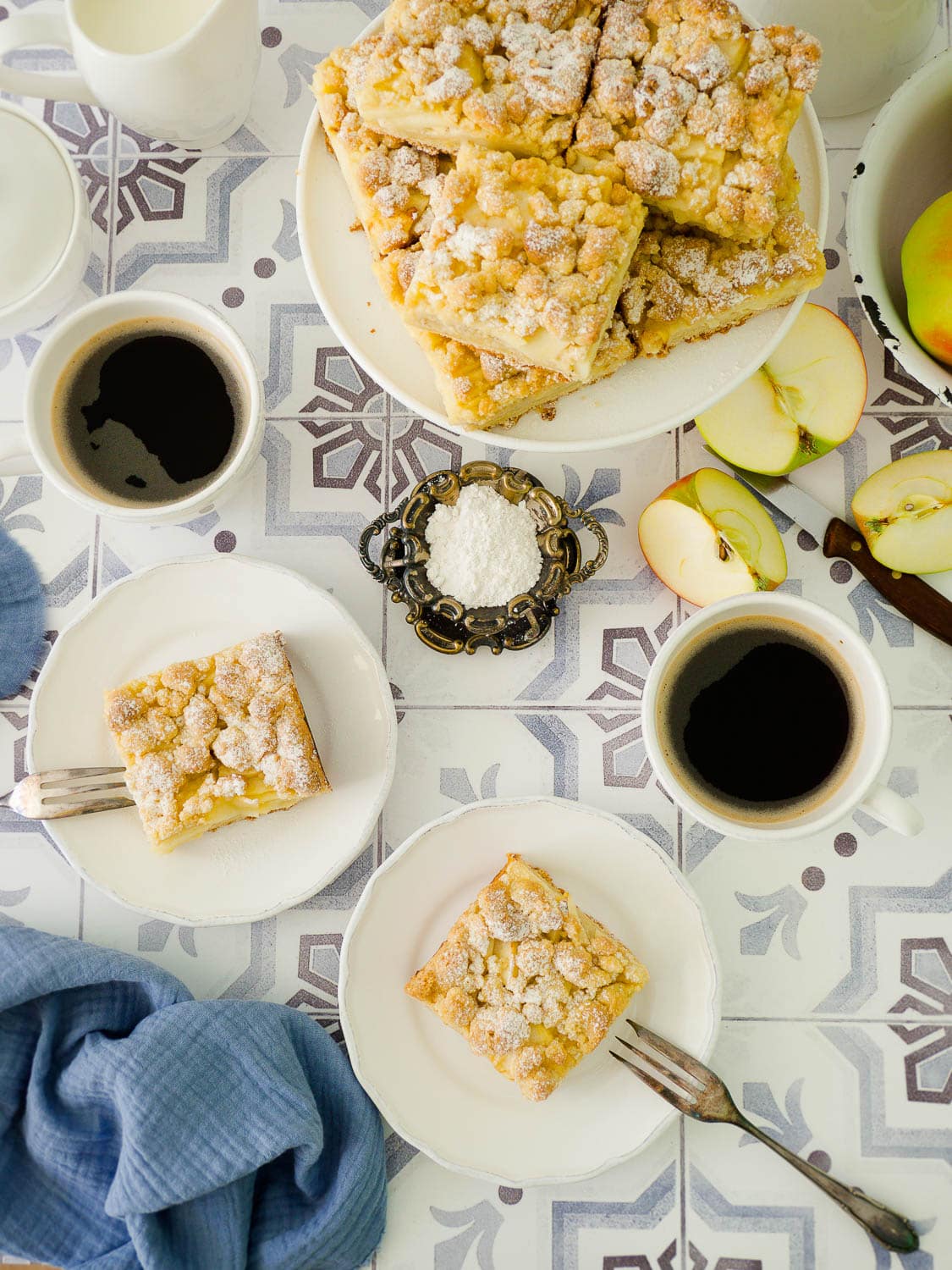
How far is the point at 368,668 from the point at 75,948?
0.51m

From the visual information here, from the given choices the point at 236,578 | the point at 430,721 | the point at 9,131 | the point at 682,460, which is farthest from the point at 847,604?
the point at 9,131

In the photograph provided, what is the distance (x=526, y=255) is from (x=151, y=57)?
21.7 inches

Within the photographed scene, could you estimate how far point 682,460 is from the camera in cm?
142

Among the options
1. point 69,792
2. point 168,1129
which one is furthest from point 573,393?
point 168,1129

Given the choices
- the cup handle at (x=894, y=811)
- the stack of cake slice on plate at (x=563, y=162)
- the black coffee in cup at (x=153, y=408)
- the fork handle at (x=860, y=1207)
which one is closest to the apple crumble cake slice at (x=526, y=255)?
Answer: the stack of cake slice on plate at (x=563, y=162)

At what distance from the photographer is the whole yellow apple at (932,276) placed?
1.16m

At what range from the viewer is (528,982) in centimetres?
128

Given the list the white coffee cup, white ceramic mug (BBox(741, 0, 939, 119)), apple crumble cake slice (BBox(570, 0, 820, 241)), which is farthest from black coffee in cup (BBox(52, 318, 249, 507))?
white ceramic mug (BBox(741, 0, 939, 119))

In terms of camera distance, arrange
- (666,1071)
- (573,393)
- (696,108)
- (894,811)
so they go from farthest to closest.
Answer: (666,1071) → (894,811) → (573,393) → (696,108)

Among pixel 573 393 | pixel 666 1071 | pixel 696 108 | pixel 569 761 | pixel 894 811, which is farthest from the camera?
pixel 569 761

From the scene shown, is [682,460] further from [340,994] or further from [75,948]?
[75,948]

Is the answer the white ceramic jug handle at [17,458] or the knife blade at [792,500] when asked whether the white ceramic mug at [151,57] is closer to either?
the white ceramic jug handle at [17,458]

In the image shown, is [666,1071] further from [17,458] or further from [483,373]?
[17,458]

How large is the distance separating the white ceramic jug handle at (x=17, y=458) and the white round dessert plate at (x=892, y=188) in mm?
990
